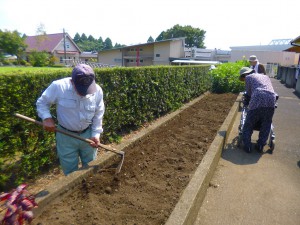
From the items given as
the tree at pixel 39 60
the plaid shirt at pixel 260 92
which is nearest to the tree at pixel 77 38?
the tree at pixel 39 60

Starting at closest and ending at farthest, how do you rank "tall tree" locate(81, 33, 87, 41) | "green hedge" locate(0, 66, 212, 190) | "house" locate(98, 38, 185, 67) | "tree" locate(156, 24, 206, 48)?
"green hedge" locate(0, 66, 212, 190) < "house" locate(98, 38, 185, 67) < "tree" locate(156, 24, 206, 48) < "tall tree" locate(81, 33, 87, 41)

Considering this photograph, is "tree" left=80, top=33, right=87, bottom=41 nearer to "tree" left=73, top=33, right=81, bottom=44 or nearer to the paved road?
"tree" left=73, top=33, right=81, bottom=44

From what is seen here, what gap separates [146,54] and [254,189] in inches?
1847

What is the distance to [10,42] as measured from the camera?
55.2 m

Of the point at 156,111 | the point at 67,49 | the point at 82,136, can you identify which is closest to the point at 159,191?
the point at 82,136

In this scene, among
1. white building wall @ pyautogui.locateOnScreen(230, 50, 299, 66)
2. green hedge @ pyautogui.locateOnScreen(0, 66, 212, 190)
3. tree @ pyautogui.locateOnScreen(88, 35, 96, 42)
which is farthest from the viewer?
tree @ pyautogui.locateOnScreen(88, 35, 96, 42)

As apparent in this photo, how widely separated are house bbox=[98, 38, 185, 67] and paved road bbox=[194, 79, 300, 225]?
42087 mm

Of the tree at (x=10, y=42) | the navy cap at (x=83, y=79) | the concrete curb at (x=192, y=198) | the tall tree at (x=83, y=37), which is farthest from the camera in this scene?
the tall tree at (x=83, y=37)

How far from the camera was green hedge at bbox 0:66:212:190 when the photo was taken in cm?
355

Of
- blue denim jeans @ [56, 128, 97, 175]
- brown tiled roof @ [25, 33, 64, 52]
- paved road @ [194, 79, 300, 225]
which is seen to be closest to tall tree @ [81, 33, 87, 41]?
brown tiled roof @ [25, 33, 64, 52]

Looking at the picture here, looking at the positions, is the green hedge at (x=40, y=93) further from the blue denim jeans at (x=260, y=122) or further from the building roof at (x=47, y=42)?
the building roof at (x=47, y=42)

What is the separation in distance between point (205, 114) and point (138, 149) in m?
4.40

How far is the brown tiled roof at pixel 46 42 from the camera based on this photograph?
65.1m

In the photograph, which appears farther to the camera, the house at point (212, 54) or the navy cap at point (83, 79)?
the house at point (212, 54)
